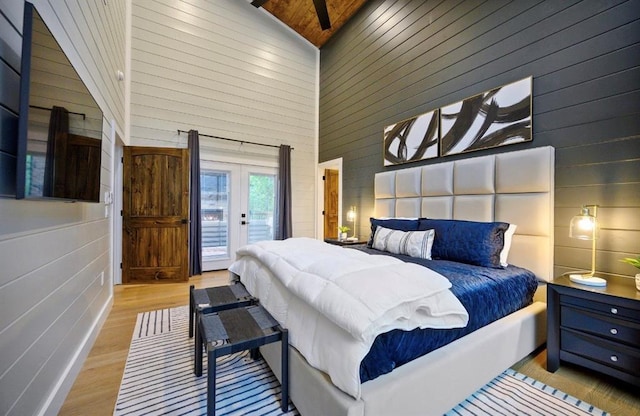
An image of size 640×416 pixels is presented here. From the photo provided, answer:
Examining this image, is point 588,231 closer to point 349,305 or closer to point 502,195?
point 502,195

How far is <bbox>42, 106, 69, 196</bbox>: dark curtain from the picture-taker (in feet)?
3.91

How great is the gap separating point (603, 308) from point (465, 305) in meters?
0.92

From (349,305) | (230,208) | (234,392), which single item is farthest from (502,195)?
(230,208)

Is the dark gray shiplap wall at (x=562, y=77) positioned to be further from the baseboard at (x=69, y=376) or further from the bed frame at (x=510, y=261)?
the baseboard at (x=69, y=376)

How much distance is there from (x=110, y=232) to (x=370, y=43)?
4.60 m

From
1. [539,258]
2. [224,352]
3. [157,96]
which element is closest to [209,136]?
[157,96]

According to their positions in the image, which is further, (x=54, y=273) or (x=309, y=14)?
(x=309, y=14)

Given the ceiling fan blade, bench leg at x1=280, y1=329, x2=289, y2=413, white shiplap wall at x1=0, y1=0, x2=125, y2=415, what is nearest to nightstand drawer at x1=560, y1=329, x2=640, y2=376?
bench leg at x1=280, y1=329, x2=289, y2=413

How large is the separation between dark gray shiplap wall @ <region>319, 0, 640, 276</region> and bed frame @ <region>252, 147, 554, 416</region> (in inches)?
6.1

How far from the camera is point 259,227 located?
5.23m

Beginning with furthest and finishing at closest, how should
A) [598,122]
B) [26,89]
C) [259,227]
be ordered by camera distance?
[259,227], [598,122], [26,89]

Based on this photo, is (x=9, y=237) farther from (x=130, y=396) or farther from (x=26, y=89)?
(x=130, y=396)

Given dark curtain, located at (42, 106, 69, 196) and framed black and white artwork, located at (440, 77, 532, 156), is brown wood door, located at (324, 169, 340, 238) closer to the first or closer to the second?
framed black and white artwork, located at (440, 77, 532, 156)

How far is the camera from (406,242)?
2.72 meters
